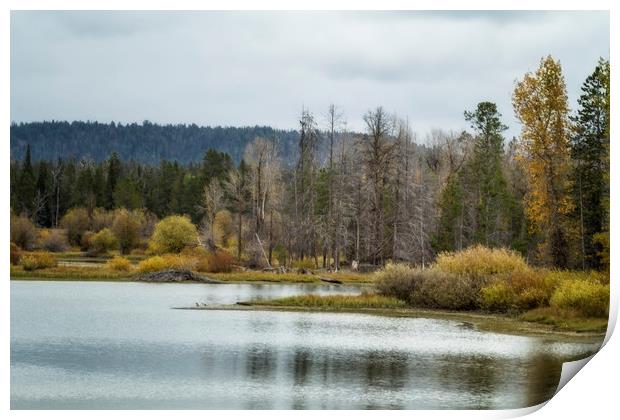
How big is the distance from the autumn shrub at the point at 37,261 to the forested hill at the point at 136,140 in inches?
93.7

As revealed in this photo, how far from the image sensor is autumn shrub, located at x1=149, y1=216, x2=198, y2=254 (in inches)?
898

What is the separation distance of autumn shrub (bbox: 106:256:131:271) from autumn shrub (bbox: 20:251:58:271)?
2099 mm

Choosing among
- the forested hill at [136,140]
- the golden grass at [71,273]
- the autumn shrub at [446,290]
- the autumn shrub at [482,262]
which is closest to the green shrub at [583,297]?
the autumn shrub at [482,262]

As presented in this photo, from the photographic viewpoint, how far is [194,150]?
76.4ft

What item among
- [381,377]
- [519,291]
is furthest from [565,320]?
[381,377]

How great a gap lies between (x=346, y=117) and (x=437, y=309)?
16.6 ft

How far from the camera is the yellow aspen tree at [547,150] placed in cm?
2020

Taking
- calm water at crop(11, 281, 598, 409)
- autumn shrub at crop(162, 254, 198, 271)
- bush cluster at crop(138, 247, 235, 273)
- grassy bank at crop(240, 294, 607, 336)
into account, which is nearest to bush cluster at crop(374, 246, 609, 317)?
grassy bank at crop(240, 294, 607, 336)

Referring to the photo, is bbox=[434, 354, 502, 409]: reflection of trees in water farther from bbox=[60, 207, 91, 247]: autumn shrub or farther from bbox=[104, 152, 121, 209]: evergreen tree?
bbox=[104, 152, 121, 209]: evergreen tree

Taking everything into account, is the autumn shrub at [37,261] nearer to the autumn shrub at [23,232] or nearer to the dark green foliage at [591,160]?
the autumn shrub at [23,232]

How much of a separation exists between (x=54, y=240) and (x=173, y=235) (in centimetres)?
407

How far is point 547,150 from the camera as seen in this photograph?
2108 centimetres
